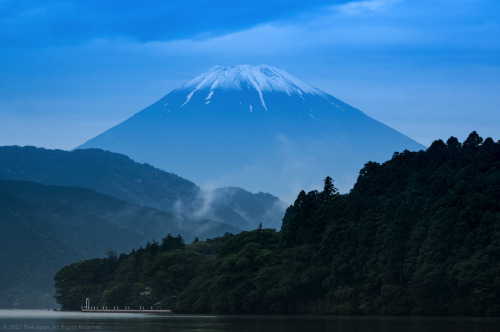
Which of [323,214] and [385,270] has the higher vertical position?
[323,214]

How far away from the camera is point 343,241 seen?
111500mm

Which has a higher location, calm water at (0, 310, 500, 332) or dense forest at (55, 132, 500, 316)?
dense forest at (55, 132, 500, 316)

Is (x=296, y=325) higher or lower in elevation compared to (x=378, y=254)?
lower

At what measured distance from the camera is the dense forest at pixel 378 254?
93125 mm

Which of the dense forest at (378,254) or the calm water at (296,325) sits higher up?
the dense forest at (378,254)

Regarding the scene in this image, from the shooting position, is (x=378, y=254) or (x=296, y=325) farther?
(x=378, y=254)

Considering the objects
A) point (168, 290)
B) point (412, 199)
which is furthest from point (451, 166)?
point (168, 290)

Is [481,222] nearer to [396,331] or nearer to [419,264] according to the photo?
[419,264]

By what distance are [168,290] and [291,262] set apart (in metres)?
41.5

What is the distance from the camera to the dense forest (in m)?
93.1

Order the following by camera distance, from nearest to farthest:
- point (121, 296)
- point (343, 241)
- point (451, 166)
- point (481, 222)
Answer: point (481, 222) → point (343, 241) → point (451, 166) → point (121, 296)

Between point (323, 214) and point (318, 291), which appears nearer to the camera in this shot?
point (318, 291)

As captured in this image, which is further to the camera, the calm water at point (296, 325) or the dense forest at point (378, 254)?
the dense forest at point (378, 254)

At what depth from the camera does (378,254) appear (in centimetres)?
10581
